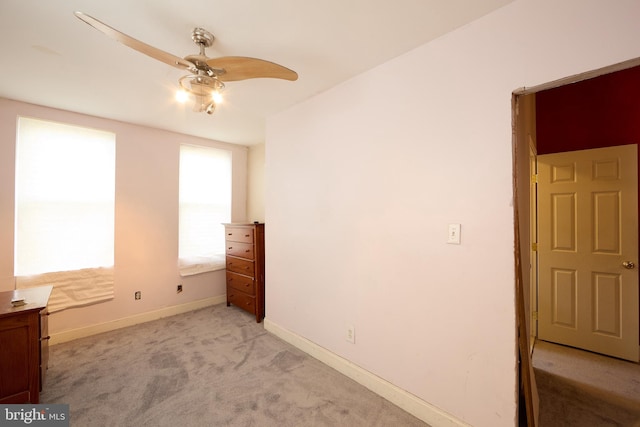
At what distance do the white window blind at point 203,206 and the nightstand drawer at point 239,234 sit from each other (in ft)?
1.22

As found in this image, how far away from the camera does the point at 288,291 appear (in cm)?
285

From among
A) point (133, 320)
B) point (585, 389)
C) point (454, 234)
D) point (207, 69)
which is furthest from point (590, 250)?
point (133, 320)

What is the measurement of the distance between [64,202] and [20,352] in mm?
1737

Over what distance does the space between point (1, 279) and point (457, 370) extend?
13.2 feet

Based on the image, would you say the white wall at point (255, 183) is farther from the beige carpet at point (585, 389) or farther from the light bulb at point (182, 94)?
the beige carpet at point (585, 389)

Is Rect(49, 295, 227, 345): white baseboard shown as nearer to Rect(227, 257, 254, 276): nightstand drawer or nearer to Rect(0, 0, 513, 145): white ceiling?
Rect(227, 257, 254, 276): nightstand drawer

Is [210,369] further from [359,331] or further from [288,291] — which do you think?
[359,331]

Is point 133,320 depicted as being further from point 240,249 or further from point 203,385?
point 203,385

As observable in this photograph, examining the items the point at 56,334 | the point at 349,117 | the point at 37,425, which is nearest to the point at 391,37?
the point at 349,117

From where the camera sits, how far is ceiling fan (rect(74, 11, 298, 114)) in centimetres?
141

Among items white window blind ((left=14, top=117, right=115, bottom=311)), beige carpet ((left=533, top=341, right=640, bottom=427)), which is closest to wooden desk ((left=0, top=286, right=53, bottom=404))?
white window blind ((left=14, top=117, right=115, bottom=311))

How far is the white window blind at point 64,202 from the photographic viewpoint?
2691 mm

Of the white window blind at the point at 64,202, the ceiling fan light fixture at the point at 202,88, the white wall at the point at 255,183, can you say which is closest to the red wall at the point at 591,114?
the ceiling fan light fixture at the point at 202,88

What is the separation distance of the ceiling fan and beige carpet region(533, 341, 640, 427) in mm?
2837
